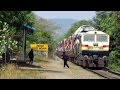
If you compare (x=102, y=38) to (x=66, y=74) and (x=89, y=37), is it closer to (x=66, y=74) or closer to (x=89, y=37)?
(x=89, y=37)

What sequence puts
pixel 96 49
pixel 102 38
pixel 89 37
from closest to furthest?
1. pixel 96 49
2. pixel 89 37
3. pixel 102 38

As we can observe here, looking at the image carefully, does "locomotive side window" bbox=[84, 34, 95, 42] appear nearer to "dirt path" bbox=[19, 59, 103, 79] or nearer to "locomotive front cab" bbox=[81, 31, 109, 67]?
"locomotive front cab" bbox=[81, 31, 109, 67]

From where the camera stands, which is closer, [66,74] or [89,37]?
[66,74]

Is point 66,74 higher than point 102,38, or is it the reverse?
point 102,38

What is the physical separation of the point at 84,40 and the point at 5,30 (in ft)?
34.0

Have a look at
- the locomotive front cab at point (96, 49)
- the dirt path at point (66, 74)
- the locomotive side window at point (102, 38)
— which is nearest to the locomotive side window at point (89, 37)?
the locomotive front cab at point (96, 49)

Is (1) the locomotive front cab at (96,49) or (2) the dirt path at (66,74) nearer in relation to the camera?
(2) the dirt path at (66,74)

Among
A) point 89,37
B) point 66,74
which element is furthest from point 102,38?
point 66,74

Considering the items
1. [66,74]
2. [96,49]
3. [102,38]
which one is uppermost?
[102,38]

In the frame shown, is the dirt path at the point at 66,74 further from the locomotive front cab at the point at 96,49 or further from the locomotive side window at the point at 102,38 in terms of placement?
the locomotive side window at the point at 102,38

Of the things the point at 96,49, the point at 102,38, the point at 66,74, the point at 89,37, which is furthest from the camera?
the point at 102,38

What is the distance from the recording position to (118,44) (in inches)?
1822
